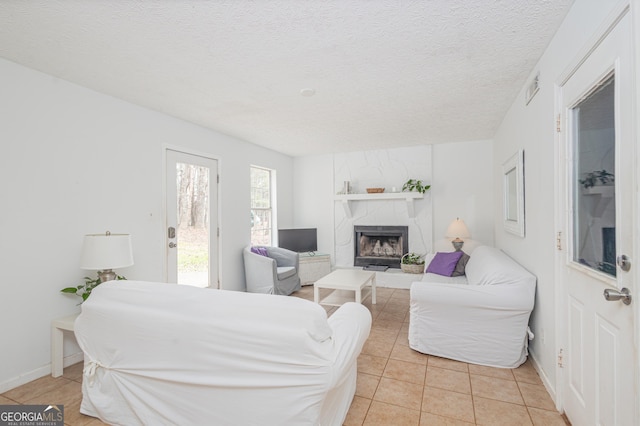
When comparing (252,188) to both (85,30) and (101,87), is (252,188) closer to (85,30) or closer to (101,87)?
(101,87)

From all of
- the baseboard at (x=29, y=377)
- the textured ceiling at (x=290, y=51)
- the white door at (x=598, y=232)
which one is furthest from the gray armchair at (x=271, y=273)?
the white door at (x=598, y=232)

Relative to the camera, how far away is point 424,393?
2133mm

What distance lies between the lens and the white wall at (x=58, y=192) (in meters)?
2.21

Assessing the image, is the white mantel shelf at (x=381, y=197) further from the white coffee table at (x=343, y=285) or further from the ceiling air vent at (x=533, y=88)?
the ceiling air vent at (x=533, y=88)

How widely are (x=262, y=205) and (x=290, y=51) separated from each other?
A: 3493 millimetres

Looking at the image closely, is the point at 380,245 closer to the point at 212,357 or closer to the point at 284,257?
the point at 284,257

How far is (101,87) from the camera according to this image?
8.75 ft

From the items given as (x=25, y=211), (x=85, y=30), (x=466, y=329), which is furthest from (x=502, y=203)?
(x=25, y=211)

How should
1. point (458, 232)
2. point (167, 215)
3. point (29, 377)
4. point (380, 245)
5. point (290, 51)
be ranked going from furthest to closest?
point (380, 245) < point (458, 232) < point (167, 215) < point (29, 377) < point (290, 51)

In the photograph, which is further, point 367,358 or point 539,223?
point 367,358

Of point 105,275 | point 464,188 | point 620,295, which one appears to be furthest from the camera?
point 464,188

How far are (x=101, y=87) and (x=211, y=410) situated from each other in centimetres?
275

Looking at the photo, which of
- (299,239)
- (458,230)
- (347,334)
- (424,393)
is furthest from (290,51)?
(299,239)

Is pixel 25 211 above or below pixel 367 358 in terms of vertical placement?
above
